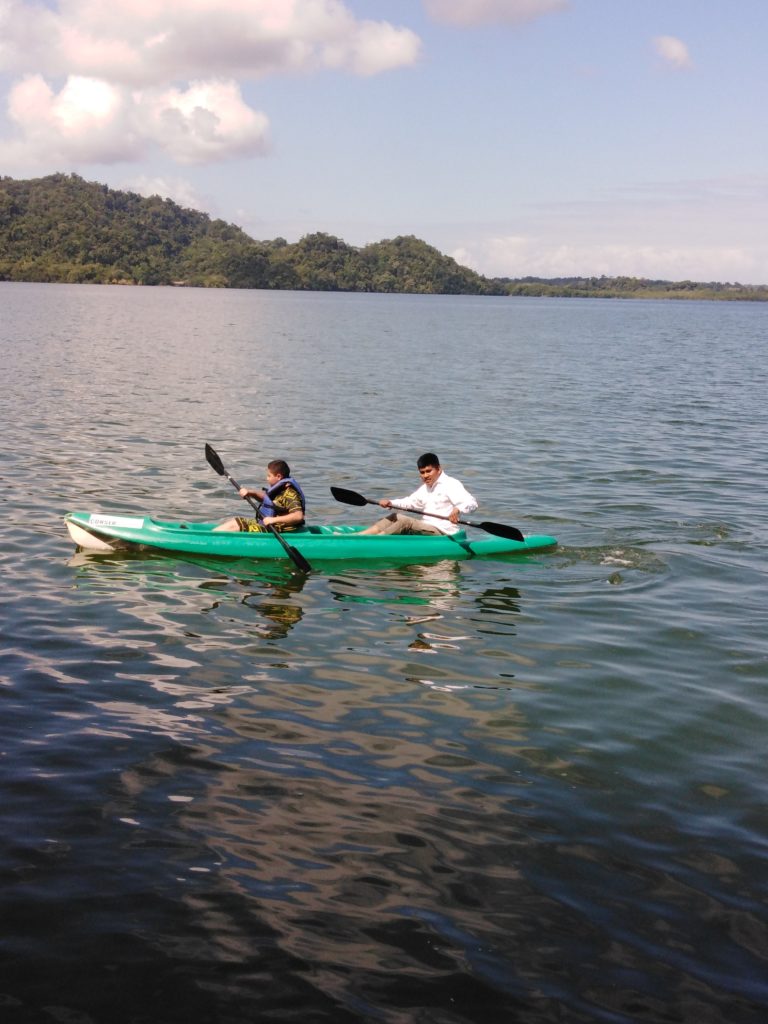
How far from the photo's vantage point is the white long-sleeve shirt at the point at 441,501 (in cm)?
1343

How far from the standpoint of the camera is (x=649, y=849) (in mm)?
6164

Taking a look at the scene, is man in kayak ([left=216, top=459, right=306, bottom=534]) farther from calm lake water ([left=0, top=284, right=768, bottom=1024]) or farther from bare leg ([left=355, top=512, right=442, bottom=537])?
bare leg ([left=355, top=512, right=442, bottom=537])

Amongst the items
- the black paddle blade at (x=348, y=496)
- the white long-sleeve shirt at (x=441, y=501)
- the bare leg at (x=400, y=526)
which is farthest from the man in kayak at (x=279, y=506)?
the white long-sleeve shirt at (x=441, y=501)

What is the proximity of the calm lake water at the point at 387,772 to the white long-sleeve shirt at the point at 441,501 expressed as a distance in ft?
2.42

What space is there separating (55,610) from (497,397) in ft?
79.6

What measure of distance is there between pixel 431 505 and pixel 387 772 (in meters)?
6.88

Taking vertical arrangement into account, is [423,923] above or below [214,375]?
below

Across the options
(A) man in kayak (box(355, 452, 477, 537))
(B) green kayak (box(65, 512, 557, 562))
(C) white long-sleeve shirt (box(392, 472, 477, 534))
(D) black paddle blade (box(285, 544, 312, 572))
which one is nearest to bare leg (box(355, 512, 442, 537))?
(A) man in kayak (box(355, 452, 477, 537))

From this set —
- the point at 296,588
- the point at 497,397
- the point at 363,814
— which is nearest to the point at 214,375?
the point at 497,397

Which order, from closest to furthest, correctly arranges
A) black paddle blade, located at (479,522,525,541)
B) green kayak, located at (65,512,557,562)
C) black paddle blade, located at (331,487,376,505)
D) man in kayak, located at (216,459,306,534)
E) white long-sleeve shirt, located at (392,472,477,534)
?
green kayak, located at (65,512,557,562) → man in kayak, located at (216,459,306,534) → black paddle blade, located at (479,522,525,541) → white long-sleeve shirt, located at (392,472,477,534) → black paddle blade, located at (331,487,376,505)

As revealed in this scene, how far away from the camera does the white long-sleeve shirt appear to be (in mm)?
13430

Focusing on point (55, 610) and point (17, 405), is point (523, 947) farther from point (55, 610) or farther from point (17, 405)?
point (17, 405)

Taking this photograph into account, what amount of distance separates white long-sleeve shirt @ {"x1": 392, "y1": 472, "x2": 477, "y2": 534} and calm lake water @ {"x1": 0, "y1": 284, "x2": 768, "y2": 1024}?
74 cm

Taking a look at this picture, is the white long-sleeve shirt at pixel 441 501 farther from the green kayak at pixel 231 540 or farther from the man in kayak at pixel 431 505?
the green kayak at pixel 231 540
